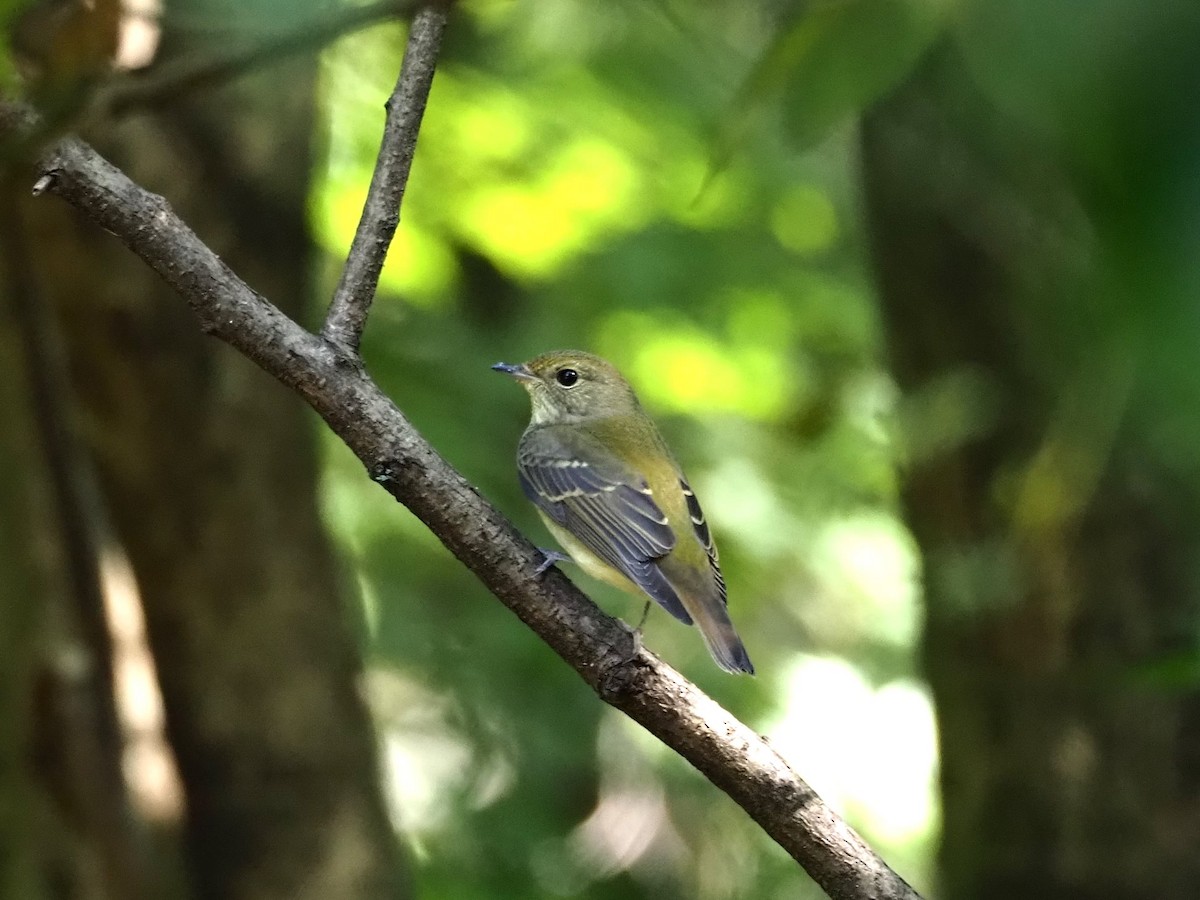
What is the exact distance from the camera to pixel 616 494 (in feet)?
12.8

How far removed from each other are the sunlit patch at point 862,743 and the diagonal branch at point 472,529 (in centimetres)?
385

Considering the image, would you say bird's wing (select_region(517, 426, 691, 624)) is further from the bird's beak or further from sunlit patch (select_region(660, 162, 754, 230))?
sunlit patch (select_region(660, 162, 754, 230))

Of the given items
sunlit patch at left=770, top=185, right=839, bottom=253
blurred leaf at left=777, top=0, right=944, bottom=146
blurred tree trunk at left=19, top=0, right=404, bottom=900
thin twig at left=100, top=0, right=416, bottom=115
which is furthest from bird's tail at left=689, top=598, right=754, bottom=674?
sunlit patch at left=770, top=185, right=839, bottom=253

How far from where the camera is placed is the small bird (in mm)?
3514

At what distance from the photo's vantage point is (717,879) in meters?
6.66

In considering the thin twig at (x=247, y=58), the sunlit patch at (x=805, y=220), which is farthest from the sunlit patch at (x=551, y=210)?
the thin twig at (x=247, y=58)

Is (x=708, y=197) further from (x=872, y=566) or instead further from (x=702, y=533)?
(x=702, y=533)

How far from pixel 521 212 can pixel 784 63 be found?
4.50 m

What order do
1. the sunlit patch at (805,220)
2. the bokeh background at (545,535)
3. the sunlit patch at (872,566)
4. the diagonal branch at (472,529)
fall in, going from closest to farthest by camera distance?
the diagonal branch at (472,529), the bokeh background at (545,535), the sunlit patch at (805,220), the sunlit patch at (872,566)

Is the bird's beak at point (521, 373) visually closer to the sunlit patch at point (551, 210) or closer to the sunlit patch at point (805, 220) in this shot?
the sunlit patch at point (551, 210)

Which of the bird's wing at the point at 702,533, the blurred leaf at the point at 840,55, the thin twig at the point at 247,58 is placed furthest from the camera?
the bird's wing at the point at 702,533

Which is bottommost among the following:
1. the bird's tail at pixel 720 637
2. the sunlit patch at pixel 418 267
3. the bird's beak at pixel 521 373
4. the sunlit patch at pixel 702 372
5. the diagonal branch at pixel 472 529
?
the diagonal branch at pixel 472 529

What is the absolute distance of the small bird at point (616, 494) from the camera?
351 cm

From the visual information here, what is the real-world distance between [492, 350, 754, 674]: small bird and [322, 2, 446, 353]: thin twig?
1507 millimetres
